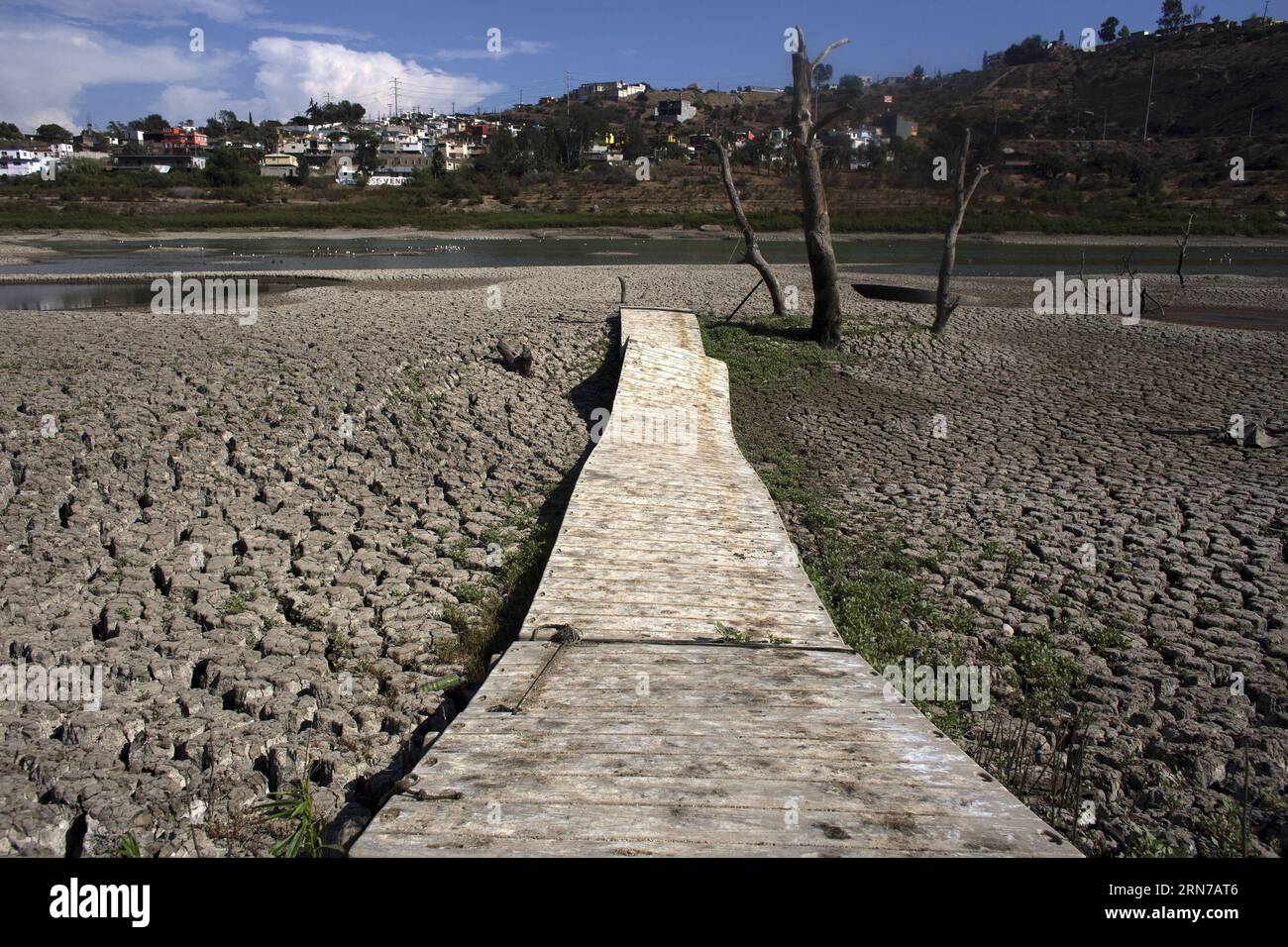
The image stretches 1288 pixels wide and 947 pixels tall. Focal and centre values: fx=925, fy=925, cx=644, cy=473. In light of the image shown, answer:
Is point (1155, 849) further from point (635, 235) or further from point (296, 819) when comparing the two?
point (635, 235)

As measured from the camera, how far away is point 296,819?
3.67 m

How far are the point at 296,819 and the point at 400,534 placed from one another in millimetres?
3524

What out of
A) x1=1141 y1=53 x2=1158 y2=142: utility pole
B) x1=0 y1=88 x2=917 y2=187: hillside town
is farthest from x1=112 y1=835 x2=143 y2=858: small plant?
x1=1141 y1=53 x2=1158 y2=142: utility pole

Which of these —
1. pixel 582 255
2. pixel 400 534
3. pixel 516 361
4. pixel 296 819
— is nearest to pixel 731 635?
pixel 296 819

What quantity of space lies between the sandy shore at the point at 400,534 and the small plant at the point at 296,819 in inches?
3.1

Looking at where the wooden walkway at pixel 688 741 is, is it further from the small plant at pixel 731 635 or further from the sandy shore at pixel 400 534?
the sandy shore at pixel 400 534

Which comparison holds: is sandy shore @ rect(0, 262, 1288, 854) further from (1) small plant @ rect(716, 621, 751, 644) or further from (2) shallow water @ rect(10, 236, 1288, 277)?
(2) shallow water @ rect(10, 236, 1288, 277)

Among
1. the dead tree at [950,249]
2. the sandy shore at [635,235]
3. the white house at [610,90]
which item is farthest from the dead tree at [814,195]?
the white house at [610,90]

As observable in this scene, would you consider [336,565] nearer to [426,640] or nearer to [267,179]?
[426,640]

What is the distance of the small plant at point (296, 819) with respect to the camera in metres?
3.44

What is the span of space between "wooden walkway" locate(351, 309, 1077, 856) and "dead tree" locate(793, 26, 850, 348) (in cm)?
964
